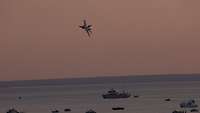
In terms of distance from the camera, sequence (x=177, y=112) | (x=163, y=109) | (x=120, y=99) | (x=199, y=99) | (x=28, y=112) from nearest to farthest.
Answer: (x=177, y=112) → (x=163, y=109) → (x=28, y=112) → (x=199, y=99) → (x=120, y=99)

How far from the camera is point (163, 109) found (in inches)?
2530

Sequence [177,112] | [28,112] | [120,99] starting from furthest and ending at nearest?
[120,99] → [28,112] → [177,112]

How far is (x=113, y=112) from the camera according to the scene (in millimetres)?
64625

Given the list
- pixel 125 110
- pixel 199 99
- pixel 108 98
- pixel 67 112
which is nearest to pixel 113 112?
pixel 125 110

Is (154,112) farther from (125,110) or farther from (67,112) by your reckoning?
(67,112)

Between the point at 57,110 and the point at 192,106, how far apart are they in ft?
45.0

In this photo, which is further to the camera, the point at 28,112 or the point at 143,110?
the point at 28,112

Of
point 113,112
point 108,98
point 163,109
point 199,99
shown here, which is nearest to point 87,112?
point 113,112

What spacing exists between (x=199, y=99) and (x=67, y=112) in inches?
696

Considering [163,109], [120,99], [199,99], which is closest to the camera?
[163,109]

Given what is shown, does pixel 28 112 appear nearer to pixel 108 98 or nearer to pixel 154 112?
pixel 154 112

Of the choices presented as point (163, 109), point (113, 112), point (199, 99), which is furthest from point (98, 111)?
point (199, 99)

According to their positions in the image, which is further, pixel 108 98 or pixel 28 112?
pixel 108 98

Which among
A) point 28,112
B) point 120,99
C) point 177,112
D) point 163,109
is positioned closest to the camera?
point 177,112
